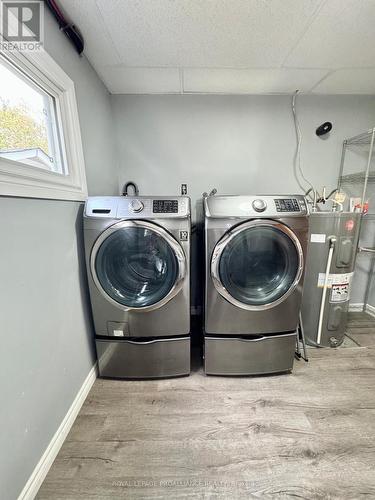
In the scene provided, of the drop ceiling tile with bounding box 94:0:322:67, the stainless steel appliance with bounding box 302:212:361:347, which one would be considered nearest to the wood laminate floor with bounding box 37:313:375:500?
the stainless steel appliance with bounding box 302:212:361:347

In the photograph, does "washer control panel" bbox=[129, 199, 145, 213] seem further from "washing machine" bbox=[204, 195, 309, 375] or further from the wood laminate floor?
the wood laminate floor

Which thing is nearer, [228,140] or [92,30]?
[92,30]

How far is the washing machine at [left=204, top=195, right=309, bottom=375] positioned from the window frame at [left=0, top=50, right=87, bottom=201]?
792mm

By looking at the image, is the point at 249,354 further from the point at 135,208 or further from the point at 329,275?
the point at 135,208

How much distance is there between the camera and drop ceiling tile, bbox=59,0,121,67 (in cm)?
101

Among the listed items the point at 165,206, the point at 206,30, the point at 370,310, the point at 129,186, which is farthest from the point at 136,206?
the point at 370,310

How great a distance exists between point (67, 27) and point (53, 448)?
2.10m

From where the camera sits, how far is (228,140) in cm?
193

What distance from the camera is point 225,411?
46.3 inches

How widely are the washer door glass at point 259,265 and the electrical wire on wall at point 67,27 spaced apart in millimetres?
1428

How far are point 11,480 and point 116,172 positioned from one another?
1972 millimetres

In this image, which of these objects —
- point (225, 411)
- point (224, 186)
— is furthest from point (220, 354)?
point (224, 186)

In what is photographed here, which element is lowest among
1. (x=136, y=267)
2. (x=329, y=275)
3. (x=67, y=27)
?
(x=329, y=275)

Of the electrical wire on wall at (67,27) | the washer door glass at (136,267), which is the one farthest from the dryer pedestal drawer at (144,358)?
the electrical wire on wall at (67,27)
